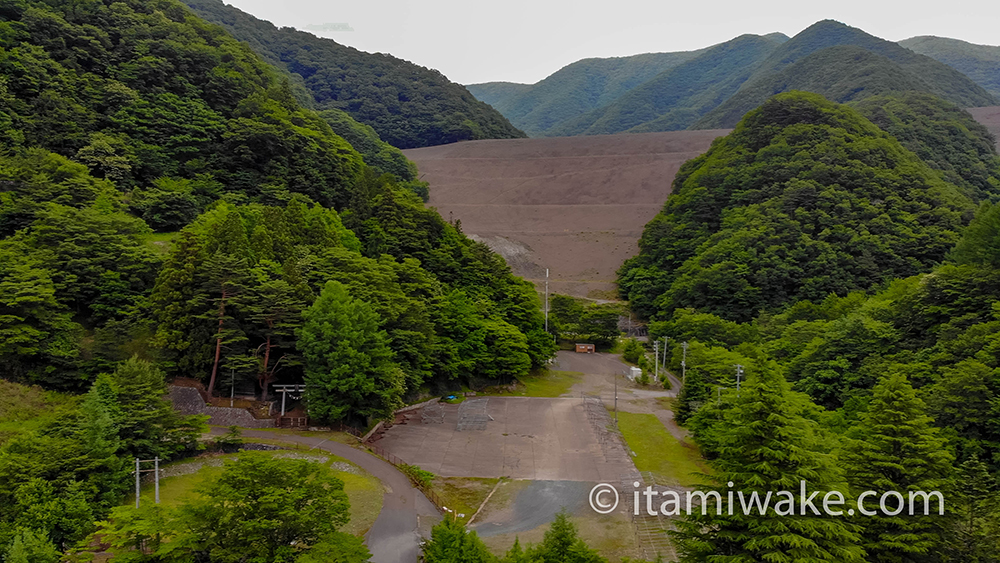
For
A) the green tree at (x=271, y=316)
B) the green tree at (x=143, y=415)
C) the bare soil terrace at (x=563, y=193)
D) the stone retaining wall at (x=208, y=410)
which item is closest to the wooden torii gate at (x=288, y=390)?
the green tree at (x=271, y=316)

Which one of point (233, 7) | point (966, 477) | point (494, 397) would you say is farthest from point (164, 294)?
point (233, 7)

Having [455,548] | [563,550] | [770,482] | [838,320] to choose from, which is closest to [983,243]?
[838,320]

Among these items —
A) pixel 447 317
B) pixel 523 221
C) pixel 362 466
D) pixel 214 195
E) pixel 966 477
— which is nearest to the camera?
pixel 966 477

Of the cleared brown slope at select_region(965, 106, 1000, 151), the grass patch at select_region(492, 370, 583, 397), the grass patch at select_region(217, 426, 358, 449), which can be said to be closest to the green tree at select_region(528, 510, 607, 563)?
the grass patch at select_region(217, 426, 358, 449)

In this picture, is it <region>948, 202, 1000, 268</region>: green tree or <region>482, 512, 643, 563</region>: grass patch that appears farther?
<region>948, 202, 1000, 268</region>: green tree

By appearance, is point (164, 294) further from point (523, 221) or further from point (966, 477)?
point (523, 221)

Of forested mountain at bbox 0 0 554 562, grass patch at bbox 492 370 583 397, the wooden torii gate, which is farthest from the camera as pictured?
grass patch at bbox 492 370 583 397

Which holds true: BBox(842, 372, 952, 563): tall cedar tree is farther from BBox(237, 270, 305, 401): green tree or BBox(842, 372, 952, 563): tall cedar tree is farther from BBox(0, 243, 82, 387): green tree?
BBox(0, 243, 82, 387): green tree

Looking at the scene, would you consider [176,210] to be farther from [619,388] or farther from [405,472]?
[619,388]
